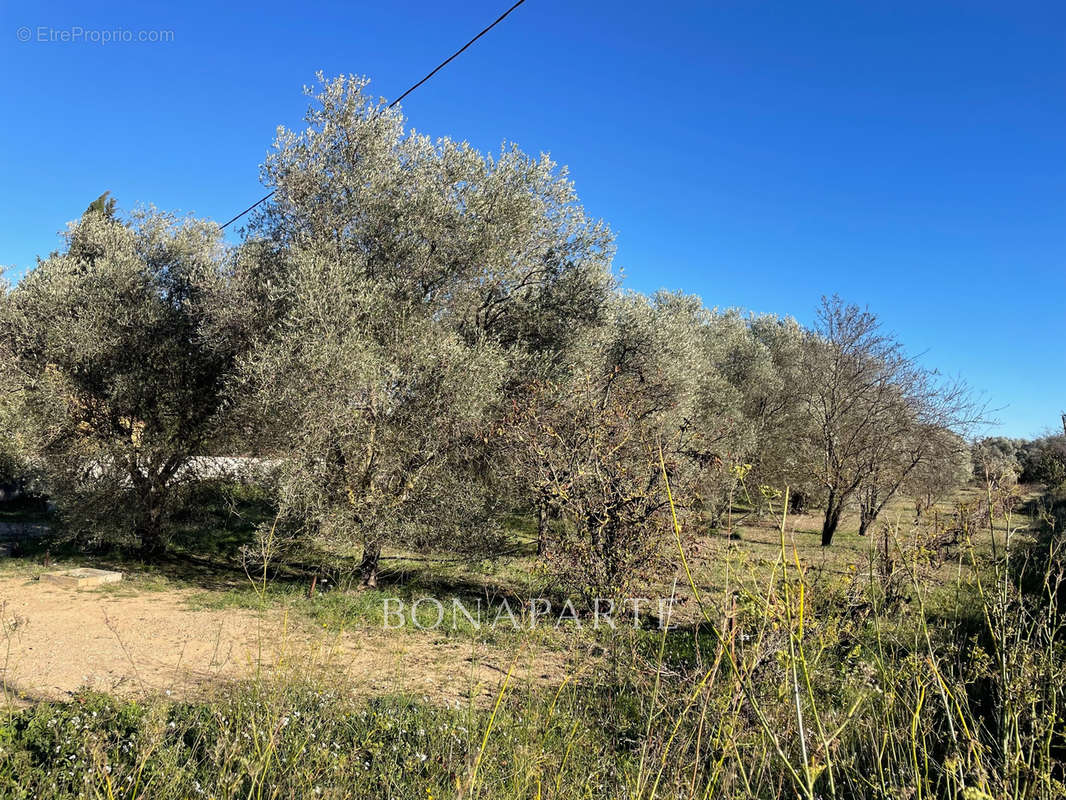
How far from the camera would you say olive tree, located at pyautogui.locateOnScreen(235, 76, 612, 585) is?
10.5 meters

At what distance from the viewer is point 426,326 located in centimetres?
1198

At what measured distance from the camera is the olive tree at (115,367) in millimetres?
12148

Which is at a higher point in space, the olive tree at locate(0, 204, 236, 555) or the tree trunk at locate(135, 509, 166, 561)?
the olive tree at locate(0, 204, 236, 555)

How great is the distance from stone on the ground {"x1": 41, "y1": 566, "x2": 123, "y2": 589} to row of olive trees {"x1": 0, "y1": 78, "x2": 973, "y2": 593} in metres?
1.26

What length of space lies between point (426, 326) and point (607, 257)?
14.3 feet

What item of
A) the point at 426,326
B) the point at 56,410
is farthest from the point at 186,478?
the point at 426,326

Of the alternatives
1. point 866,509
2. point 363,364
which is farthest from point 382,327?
point 866,509

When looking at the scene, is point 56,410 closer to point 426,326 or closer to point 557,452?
point 426,326

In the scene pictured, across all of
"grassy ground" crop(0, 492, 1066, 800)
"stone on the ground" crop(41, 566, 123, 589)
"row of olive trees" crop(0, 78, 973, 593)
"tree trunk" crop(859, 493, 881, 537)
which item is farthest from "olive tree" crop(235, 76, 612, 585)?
"tree trunk" crop(859, 493, 881, 537)

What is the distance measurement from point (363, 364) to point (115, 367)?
236 inches

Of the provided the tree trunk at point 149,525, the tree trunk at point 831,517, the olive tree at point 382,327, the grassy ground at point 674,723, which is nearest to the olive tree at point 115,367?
the tree trunk at point 149,525

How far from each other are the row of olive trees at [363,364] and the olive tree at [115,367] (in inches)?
1.7

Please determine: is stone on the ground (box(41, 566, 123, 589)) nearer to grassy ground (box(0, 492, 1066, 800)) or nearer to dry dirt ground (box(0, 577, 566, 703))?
dry dirt ground (box(0, 577, 566, 703))

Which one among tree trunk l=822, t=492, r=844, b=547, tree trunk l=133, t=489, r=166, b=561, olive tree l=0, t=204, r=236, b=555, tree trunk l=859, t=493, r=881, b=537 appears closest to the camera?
olive tree l=0, t=204, r=236, b=555
